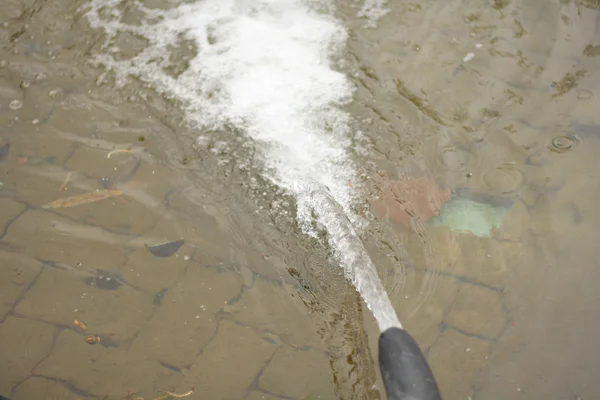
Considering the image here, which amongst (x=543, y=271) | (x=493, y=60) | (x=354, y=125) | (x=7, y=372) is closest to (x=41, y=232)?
(x=7, y=372)

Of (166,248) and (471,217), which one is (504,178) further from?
(166,248)

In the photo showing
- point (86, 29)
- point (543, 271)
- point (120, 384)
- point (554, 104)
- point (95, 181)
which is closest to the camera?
point (120, 384)

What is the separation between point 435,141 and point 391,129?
269mm

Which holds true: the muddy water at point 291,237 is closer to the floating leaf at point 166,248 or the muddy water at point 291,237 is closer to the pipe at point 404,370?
the floating leaf at point 166,248

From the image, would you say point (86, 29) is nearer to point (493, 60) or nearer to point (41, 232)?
point (41, 232)

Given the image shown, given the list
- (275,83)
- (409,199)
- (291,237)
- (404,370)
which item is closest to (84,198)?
(291,237)

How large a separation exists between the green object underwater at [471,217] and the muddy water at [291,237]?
0.19ft

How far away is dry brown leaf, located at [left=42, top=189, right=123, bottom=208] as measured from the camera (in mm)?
2924

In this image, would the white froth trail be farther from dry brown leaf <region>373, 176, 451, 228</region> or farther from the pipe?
the pipe

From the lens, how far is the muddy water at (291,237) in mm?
2484

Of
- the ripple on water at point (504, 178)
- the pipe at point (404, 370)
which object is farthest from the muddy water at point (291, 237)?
the pipe at point (404, 370)

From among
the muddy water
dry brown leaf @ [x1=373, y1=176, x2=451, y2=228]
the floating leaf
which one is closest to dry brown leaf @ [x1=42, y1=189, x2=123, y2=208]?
the muddy water

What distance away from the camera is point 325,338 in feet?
8.31

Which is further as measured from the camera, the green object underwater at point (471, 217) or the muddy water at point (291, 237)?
the green object underwater at point (471, 217)
